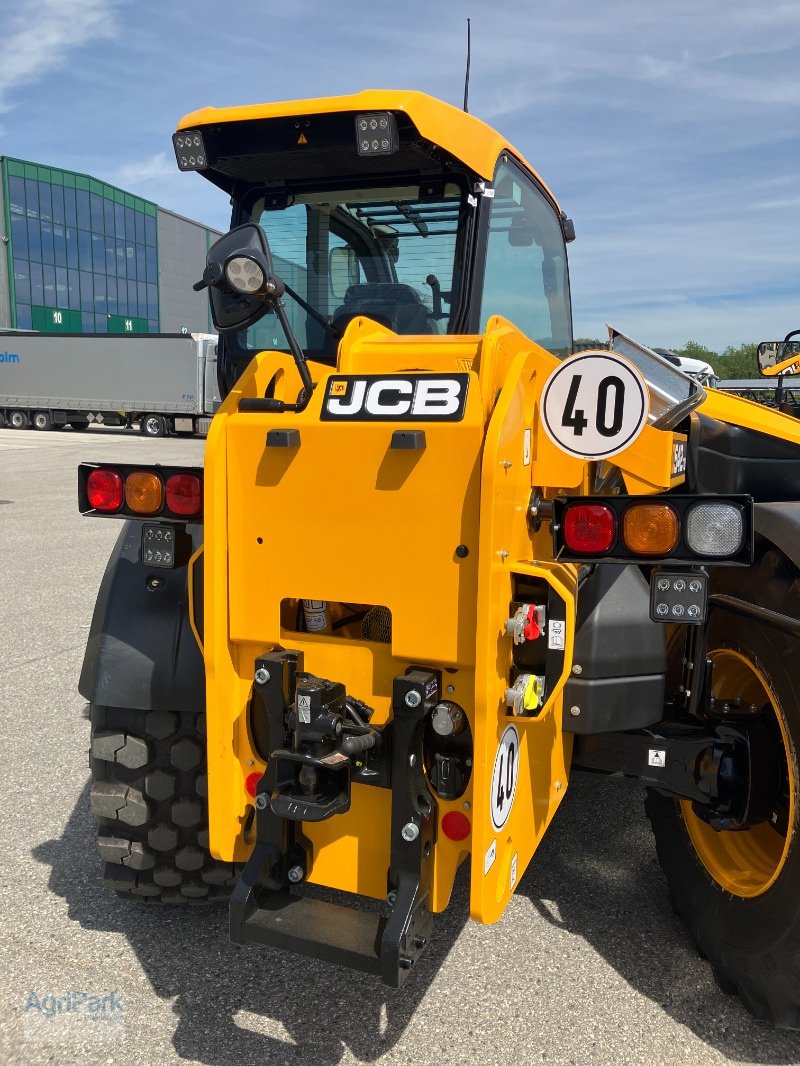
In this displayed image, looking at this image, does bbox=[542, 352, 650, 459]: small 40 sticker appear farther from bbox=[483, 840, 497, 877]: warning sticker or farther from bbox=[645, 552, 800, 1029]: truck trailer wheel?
bbox=[483, 840, 497, 877]: warning sticker

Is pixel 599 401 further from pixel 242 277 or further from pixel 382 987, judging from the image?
pixel 382 987

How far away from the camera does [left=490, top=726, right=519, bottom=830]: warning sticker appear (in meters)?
2.00

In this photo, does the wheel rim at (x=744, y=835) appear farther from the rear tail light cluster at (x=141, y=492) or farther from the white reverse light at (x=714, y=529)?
the rear tail light cluster at (x=141, y=492)

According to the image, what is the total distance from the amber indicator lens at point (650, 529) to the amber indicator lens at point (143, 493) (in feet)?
4.09

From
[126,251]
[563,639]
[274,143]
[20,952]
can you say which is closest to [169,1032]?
[20,952]

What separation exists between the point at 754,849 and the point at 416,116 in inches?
96.2

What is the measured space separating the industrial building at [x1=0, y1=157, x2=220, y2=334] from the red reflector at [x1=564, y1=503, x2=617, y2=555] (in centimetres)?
4092

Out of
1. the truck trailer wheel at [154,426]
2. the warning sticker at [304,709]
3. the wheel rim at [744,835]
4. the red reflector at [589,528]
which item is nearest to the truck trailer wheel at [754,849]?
the wheel rim at [744,835]

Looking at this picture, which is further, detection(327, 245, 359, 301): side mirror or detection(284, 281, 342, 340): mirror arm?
detection(327, 245, 359, 301): side mirror

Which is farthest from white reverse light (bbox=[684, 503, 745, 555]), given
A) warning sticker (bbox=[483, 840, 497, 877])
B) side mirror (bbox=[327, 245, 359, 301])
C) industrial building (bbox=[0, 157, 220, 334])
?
industrial building (bbox=[0, 157, 220, 334])

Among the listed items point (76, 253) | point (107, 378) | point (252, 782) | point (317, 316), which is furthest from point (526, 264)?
point (76, 253)

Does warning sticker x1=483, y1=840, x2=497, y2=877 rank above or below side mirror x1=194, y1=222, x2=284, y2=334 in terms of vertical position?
below

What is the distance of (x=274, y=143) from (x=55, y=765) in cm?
281

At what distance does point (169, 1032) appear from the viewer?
228 centimetres
